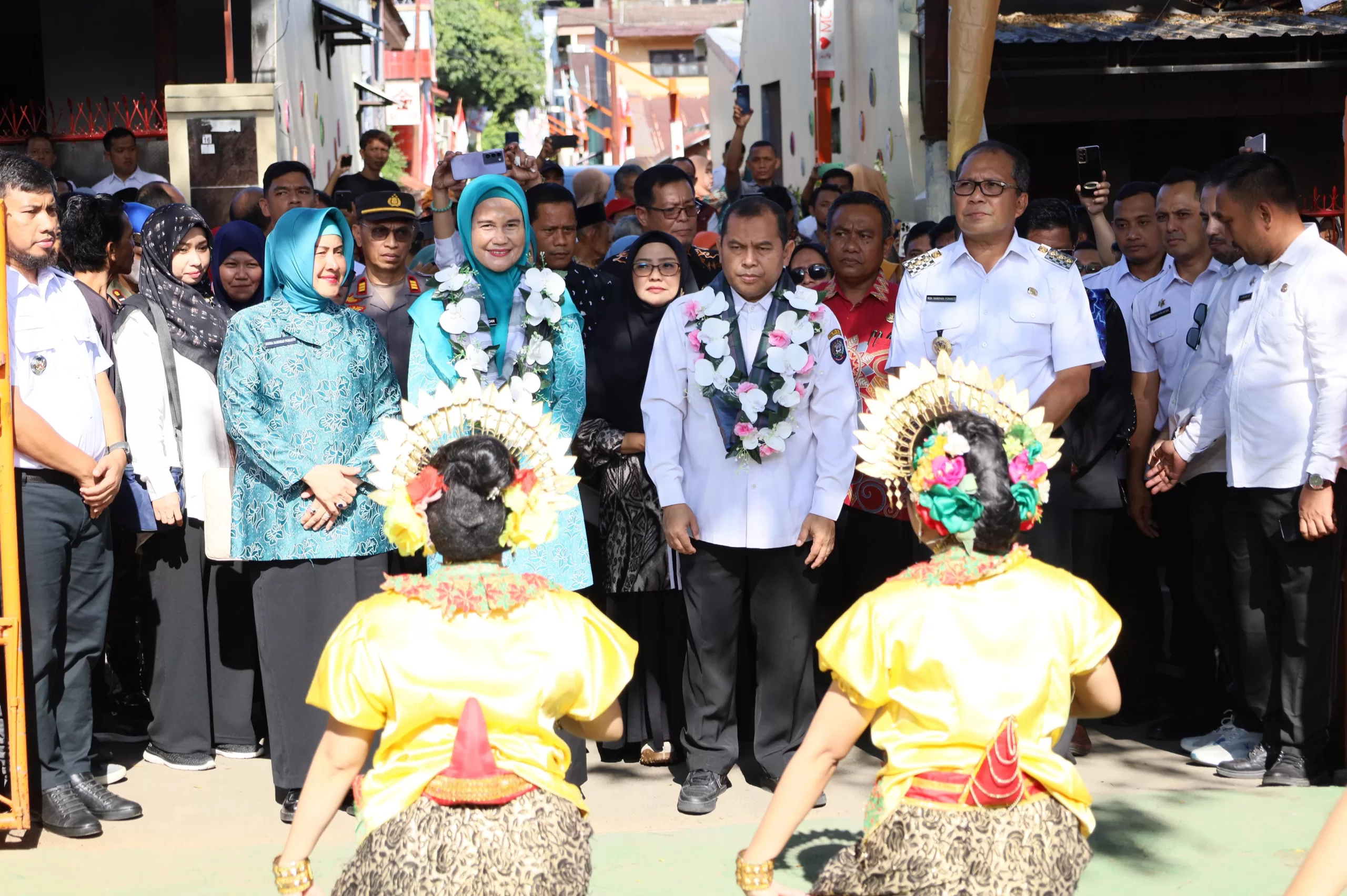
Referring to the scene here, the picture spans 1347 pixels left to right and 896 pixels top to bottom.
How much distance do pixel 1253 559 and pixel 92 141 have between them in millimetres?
9556

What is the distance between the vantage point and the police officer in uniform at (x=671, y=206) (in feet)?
20.2

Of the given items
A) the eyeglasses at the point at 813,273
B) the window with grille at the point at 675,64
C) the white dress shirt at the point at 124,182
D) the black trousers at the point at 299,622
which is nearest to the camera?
the black trousers at the point at 299,622

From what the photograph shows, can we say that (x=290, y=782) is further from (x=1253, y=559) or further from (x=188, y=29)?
(x=188, y=29)

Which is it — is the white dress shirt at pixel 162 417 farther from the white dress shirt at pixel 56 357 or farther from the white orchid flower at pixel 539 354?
the white orchid flower at pixel 539 354

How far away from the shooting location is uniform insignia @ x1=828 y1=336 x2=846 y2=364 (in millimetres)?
4742

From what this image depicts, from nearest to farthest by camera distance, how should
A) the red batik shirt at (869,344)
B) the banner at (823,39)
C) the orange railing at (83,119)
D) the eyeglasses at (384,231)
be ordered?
the red batik shirt at (869,344) < the eyeglasses at (384,231) < the orange railing at (83,119) < the banner at (823,39)

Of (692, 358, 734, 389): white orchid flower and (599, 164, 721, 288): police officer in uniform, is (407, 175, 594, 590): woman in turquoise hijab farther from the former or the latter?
(599, 164, 721, 288): police officer in uniform

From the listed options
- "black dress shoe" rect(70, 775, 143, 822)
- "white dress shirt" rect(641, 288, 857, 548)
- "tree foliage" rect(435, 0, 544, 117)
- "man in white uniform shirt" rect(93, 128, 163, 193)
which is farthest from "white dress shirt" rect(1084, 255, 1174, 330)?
"tree foliage" rect(435, 0, 544, 117)

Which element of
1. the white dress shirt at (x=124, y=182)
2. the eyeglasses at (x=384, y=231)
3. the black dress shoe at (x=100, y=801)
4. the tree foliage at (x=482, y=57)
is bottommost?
the black dress shoe at (x=100, y=801)

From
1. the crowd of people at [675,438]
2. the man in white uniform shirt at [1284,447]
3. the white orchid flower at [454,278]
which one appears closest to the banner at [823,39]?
the crowd of people at [675,438]

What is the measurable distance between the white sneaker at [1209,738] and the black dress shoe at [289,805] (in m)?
3.17

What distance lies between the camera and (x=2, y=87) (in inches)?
631

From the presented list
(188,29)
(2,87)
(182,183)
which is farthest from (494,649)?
(2,87)

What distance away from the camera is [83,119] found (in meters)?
14.2
